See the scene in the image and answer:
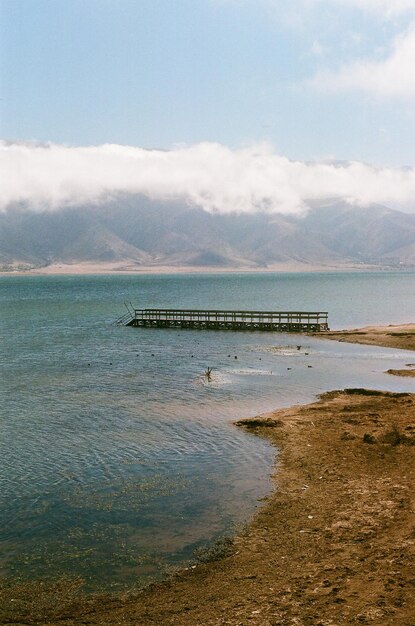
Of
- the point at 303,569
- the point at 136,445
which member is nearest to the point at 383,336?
the point at 136,445

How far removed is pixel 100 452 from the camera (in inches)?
1107

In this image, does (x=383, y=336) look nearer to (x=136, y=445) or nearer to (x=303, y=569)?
(x=136, y=445)

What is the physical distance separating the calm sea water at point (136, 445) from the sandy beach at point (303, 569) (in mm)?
1159

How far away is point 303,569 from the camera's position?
51.6 feet

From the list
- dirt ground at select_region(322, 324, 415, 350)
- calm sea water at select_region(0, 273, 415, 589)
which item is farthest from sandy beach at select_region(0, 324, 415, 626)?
dirt ground at select_region(322, 324, 415, 350)

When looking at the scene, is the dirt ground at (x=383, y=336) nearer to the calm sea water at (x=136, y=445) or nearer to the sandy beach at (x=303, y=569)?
the calm sea water at (x=136, y=445)

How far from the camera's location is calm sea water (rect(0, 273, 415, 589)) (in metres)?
18.5

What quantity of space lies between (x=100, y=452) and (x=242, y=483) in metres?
8.10

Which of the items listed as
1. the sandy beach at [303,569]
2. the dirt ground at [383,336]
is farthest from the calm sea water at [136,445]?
the dirt ground at [383,336]

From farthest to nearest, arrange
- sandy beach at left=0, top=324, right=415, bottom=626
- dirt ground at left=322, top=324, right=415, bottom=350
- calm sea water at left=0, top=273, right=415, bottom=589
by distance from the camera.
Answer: dirt ground at left=322, top=324, right=415, bottom=350 → calm sea water at left=0, top=273, right=415, bottom=589 → sandy beach at left=0, top=324, right=415, bottom=626

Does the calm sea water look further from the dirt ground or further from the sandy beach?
the dirt ground

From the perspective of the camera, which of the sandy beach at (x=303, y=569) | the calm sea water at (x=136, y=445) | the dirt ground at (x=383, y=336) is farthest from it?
the dirt ground at (x=383, y=336)

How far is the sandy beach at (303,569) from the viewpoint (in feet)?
44.8

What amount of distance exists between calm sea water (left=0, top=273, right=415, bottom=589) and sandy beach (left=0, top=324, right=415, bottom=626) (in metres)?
1.16
